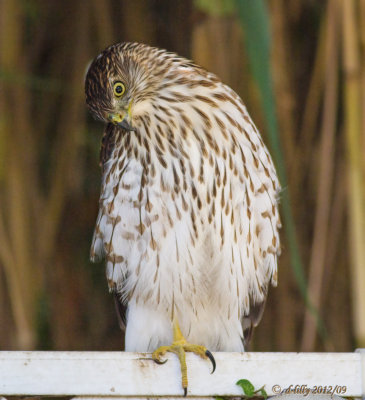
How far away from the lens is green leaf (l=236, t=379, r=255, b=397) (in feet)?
5.38

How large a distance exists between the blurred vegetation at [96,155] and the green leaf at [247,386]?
3.62ft

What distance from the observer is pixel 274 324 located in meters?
3.10

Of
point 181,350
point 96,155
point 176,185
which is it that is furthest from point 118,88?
point 96,155

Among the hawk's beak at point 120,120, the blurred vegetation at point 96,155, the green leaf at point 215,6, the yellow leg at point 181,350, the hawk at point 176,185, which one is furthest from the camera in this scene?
the blurred vegetation at point 96,155

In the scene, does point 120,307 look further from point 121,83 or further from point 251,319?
point 121,83

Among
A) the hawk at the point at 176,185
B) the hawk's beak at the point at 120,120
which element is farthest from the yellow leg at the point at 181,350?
the hawk's beak at the point at 120,120

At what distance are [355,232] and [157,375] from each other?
819mm

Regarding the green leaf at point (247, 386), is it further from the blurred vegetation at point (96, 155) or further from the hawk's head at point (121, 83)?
the blurred vegetation at point (96, 155)

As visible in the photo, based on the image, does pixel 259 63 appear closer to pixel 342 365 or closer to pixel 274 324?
pixel 342 365

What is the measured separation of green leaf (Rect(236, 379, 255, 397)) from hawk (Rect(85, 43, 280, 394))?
41 centimetres

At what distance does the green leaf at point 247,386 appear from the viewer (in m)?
1.64

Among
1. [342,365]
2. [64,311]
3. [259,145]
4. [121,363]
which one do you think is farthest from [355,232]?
[64,311]

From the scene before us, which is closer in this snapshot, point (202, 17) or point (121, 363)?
point (121, 363)

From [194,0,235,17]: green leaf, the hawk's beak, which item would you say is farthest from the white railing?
[194,0,235,17]: green leaf
